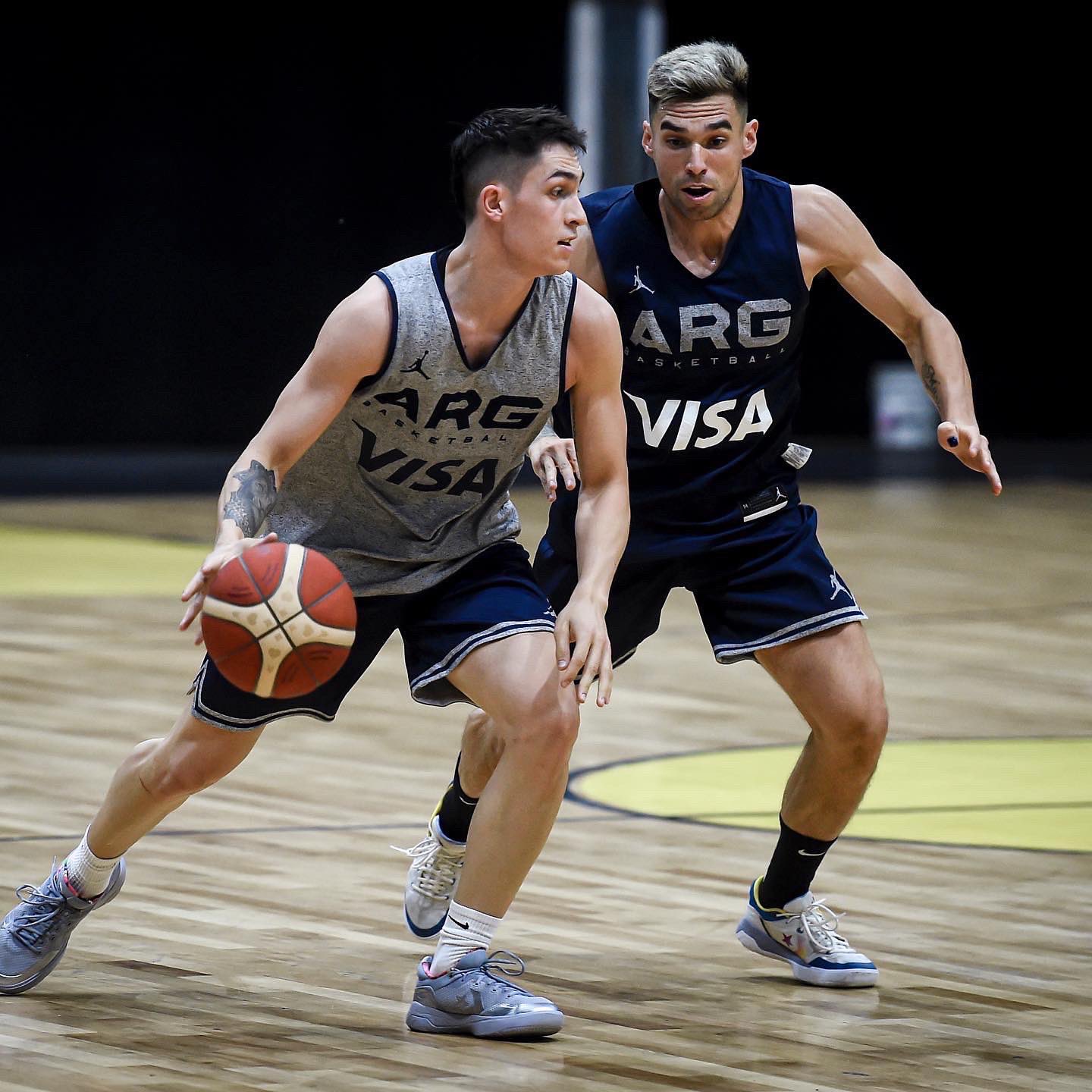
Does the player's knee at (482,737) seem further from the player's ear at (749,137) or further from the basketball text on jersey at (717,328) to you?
the player's ear at (749,137)

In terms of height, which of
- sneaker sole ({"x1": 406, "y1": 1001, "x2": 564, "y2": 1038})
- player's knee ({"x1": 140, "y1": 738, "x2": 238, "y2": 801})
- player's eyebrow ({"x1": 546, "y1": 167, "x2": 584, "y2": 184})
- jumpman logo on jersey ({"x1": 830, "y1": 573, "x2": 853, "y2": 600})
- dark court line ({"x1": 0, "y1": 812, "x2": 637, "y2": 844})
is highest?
player's eyebrow ({"x1": 546, "y1": 167, "x2": 584, "y2": 184})

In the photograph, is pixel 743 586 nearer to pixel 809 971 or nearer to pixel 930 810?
pixel 809 971

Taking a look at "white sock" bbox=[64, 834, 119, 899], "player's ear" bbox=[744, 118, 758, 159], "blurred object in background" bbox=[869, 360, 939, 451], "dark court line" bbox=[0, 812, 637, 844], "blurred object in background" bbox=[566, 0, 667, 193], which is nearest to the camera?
"white sock" bbox=[64, 834, 119, 899]

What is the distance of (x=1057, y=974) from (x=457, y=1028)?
123 cm

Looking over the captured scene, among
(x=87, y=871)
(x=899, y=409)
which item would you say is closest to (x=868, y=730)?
(x=87, y=871)

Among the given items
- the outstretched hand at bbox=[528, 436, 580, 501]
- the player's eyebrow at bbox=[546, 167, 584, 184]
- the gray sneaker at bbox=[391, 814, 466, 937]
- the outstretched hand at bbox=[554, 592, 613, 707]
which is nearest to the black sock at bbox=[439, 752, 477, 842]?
the gray sneaker at bbox=[391, 814, 466, 937]

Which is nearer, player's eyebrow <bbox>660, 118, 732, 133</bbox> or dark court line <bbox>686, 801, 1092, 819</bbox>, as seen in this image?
player's eyebrow <bbox>660, 118, 732, 133</bbox>

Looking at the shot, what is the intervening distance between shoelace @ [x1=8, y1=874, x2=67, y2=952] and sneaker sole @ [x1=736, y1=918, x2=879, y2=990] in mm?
1354

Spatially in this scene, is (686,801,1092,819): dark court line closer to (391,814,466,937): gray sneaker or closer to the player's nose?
(391,814,466,937): gray sneaker

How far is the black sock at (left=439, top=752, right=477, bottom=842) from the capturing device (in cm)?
476

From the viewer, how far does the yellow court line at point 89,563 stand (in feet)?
34.6

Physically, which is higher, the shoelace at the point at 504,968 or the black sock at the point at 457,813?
the shoelace at the point at 504,968

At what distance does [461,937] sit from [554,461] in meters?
0.96

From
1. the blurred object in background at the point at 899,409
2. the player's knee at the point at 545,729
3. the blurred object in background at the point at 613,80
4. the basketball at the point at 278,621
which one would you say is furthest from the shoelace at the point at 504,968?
the blurred object in background at the point at 899,409
